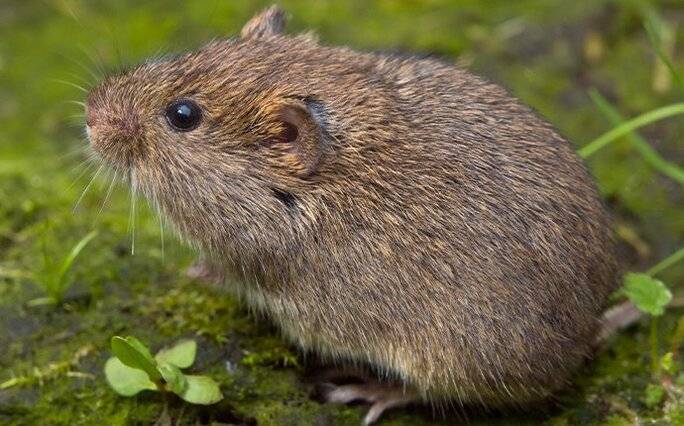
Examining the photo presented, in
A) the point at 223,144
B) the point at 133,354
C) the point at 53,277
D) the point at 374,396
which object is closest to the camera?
the point at 133,354

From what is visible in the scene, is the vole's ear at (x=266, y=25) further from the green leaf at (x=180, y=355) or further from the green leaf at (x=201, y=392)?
the green leaf at (x=201, y=392)

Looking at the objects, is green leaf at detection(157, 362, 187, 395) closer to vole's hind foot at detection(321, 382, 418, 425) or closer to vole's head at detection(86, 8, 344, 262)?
vole's head at detection(86, 8, 344, 262)

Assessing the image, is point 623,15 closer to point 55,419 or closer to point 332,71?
point 332,71

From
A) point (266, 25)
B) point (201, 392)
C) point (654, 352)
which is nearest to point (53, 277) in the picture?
point (201, 392)

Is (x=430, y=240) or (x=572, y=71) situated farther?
(x=572, y=71)

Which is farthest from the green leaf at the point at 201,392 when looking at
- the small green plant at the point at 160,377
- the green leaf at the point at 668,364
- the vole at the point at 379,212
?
the green leaf at the point at 668,364

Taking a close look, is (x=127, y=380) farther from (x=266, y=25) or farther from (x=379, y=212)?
(x=266, y=25)

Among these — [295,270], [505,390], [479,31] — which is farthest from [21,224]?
[479,31]
